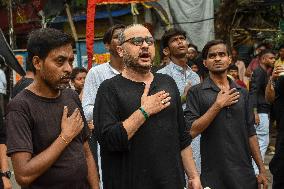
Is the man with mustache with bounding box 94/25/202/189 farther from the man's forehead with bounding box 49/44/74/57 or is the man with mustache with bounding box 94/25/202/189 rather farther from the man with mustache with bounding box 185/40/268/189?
the man with mustache with bounding box 185/40/268/189

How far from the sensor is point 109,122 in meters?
3.91

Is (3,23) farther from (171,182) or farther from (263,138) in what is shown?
(171,182)

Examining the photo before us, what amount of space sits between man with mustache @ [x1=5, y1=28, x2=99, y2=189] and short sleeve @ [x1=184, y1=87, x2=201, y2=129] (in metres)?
1.75

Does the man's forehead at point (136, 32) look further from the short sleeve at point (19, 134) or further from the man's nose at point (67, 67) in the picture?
the short sleeve at point (19, 134)

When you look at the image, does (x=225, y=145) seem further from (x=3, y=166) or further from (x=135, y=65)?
(x=3, y=166)

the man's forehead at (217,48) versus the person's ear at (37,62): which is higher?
the person's ear at (37,62)

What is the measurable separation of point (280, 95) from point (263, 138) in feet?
15.5

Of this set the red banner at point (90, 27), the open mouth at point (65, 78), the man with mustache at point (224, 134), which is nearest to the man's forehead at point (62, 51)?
the open mouth at point (65, 78)

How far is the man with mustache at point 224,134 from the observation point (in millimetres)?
5188

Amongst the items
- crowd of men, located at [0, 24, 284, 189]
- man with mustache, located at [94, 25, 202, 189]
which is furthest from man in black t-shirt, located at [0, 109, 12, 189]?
man with mustache, located at [94, 25, 202, 189]

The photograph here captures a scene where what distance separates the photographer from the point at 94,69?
563 cm

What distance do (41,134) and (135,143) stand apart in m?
0.65

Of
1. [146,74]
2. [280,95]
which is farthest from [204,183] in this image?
[146,74]

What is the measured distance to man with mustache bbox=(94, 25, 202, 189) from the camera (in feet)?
12.7
